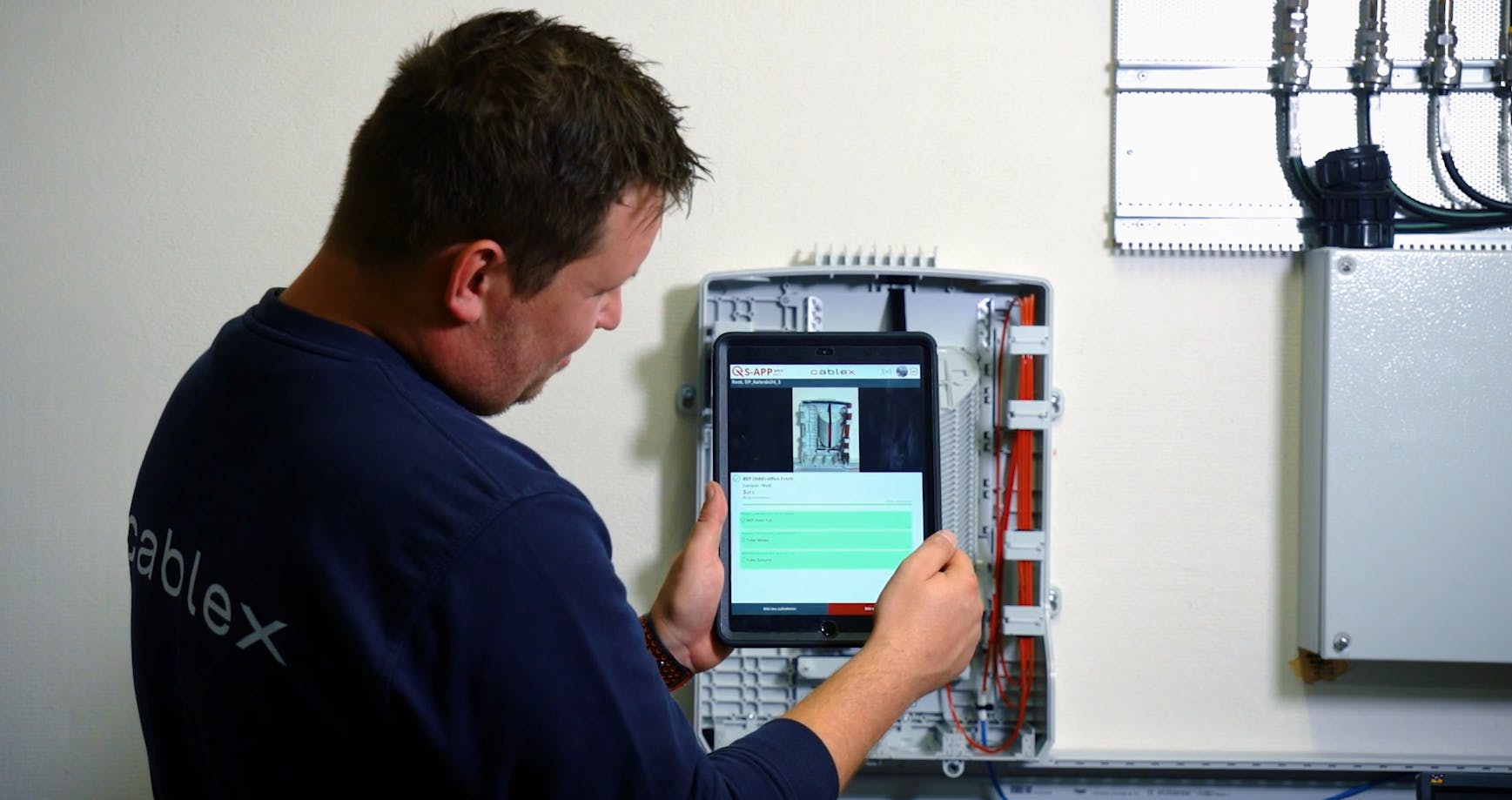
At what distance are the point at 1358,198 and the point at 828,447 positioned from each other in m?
0.70

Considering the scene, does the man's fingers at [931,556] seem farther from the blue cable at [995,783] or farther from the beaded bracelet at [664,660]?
the blue cable at [995,783]

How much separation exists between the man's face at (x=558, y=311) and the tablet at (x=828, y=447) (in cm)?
46

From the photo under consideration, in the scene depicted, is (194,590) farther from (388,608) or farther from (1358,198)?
(1358,198)

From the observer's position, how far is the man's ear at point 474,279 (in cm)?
72

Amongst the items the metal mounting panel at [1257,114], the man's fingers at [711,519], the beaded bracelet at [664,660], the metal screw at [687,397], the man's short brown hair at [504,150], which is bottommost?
the beaded bracelet at [664,660]

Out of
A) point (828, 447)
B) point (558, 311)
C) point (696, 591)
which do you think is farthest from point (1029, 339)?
point (558, 311)

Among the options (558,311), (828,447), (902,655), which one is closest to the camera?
(558,311)

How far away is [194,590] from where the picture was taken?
2.40ft

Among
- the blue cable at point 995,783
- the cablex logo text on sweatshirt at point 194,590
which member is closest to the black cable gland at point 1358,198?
the blue cable at point 995,783

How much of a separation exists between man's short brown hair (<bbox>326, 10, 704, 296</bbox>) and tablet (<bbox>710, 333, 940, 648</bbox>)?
524 mm

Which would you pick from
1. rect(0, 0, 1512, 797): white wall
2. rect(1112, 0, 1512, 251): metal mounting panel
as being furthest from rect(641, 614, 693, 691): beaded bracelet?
rect(1112, 0, 1512, 251): metal mounting panel

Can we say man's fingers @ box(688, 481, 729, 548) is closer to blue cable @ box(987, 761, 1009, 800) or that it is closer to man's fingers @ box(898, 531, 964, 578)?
man's fingers @ box(898, 531, 964, 578)

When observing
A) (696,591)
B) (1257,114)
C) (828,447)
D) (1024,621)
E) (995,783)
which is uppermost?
(1257,114)

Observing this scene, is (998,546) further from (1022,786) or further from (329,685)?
(329,685)
